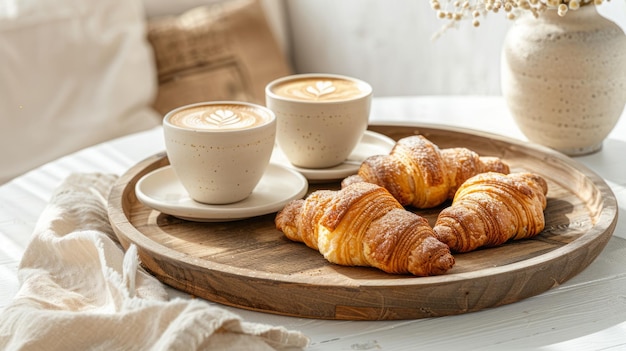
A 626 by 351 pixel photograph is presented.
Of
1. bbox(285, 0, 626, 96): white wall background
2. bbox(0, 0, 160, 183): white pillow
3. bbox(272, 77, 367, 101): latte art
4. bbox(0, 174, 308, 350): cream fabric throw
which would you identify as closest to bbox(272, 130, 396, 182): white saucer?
bbox(272, 77, 367, 101): latte art

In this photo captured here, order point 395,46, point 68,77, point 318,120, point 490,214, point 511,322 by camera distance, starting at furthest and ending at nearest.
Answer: point 395,46 → point 68,77 → point 318,120 → point 490,214 → point 511,322

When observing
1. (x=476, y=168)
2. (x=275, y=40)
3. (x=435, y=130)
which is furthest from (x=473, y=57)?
(x=476, y=168)

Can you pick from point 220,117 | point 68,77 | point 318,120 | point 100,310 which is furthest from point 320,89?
point 68,77

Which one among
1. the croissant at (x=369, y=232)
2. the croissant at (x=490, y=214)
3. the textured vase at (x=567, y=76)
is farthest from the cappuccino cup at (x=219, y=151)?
the textured vase at (x=567, y=76)

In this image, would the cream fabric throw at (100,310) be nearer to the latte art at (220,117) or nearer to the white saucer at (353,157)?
the latte art at (220,117)

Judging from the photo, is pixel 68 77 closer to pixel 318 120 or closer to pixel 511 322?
pixel 318 120

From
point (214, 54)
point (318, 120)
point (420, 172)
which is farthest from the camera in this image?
point (214, 54)

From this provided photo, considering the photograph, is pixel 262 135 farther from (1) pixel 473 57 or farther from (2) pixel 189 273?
(1) pixel 473 57
